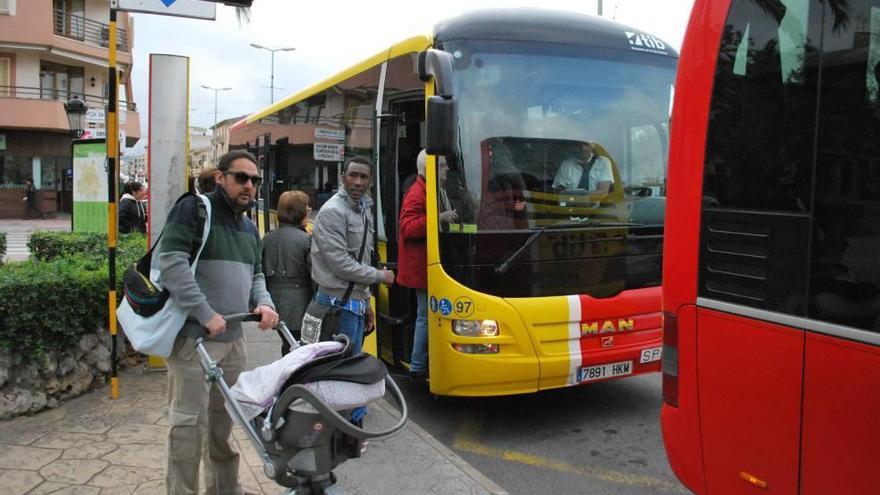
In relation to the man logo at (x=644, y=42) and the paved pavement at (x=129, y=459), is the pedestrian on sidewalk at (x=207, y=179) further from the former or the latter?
the man logo at (x=644, y=42)

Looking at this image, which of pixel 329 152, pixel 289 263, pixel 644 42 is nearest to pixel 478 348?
pixel 289 263

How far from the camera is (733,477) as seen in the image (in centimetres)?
263

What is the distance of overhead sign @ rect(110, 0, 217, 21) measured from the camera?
490 cm

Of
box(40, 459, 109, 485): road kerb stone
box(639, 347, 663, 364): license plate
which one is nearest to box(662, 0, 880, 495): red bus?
box(639, 347, 663, 364): license plate

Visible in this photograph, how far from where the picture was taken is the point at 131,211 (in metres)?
10.5

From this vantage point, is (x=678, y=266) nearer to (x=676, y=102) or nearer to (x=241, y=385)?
(x=676, y=102)

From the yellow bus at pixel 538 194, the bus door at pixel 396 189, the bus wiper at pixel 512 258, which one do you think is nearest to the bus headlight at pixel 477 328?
the yellow bus at pixel 538 194

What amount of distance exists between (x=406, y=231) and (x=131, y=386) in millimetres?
2493

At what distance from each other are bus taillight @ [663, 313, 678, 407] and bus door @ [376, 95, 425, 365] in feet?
10.2

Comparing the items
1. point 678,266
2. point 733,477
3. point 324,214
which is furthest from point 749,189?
point 324,214

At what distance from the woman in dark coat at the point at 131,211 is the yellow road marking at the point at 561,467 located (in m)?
7.33

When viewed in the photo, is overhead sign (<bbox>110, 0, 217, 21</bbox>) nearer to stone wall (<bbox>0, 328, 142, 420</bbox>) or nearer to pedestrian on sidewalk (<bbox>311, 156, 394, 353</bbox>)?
pedestrian on sidewalk (<bbox>311, 156, 394, 353</bbox>)

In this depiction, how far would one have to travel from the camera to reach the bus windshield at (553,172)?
4898 millimetres

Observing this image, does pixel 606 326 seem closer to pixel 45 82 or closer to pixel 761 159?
pixel 761 159
